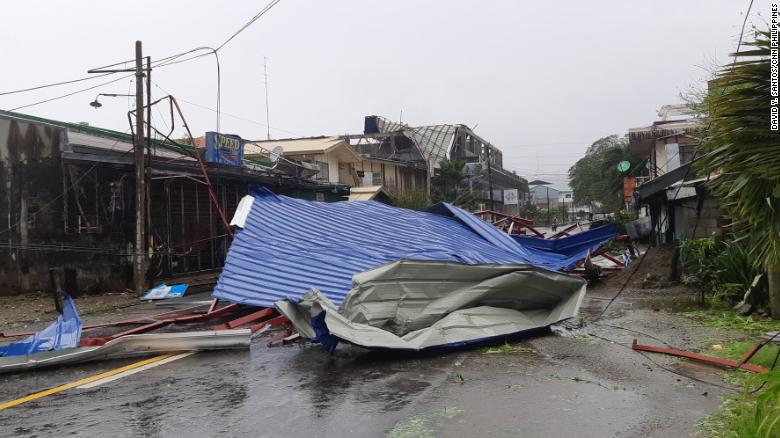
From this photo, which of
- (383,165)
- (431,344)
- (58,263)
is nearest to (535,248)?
(431,344)

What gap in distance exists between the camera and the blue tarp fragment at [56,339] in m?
6.60

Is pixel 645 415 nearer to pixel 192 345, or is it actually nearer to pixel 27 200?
pixel 192 345

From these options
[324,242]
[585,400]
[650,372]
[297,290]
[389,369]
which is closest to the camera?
[585,400]

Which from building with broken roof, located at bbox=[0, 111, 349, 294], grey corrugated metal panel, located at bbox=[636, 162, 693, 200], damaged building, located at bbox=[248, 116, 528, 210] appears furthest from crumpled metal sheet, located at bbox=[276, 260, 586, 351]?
damaged building, located at bbox=[248, 116, 528, 210]

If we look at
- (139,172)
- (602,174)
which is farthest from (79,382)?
(602,174)

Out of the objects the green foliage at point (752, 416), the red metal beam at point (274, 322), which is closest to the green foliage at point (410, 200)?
the red metal beam at point (274, 322)

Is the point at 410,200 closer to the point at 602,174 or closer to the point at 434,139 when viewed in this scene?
the point at 434,139

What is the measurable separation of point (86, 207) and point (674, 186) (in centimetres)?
1434

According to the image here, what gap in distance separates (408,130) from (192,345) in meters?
45.0

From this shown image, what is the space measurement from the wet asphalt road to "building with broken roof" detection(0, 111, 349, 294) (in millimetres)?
9778

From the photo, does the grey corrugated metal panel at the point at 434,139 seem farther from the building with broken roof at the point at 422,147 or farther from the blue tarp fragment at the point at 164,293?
the blue tarp fragment at the point at 164,293

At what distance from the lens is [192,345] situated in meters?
7.03

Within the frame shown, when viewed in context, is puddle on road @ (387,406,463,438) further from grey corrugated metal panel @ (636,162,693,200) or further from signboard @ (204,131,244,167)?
signboard @ (204,131,244,167)

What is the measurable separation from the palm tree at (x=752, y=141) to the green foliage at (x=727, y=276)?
434 centimetres
